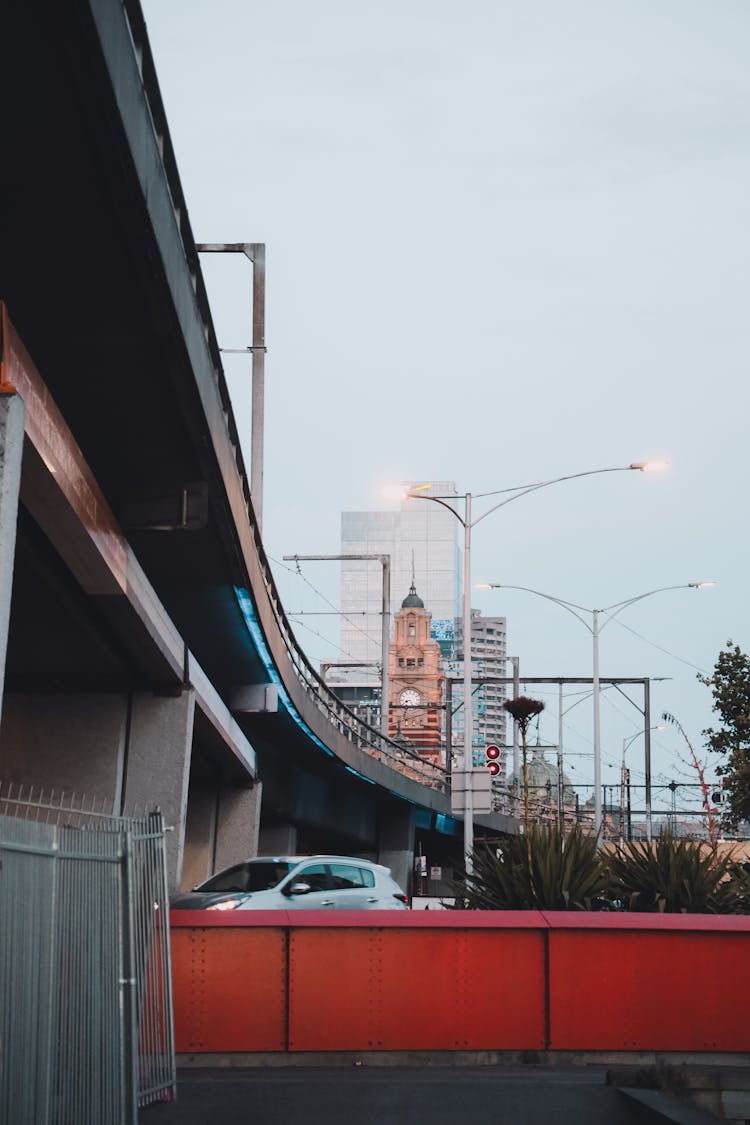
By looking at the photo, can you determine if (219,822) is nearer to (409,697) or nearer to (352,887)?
(352,887)

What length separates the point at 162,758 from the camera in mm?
23344

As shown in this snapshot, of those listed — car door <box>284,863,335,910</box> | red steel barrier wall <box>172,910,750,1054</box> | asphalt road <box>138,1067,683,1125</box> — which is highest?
car door <box>284,863,335,910</box>

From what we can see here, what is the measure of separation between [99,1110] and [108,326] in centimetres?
615

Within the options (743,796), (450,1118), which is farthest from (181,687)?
(743,796)

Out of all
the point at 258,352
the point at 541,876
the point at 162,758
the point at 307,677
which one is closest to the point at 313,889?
the point at 162,758

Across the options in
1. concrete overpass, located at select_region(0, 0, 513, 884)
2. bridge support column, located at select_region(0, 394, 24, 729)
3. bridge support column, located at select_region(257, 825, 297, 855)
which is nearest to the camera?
concrete overpass, located at select_region(0, 0, 513, 884)

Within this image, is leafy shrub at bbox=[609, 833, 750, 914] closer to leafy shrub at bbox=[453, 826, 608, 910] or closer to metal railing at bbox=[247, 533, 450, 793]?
leafy shrub at bbox=[453, 826, 608, 910]

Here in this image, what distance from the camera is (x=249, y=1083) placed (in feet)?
46.4

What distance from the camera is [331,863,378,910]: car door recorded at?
76.1ft

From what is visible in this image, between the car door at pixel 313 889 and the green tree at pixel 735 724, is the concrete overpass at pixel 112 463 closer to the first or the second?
the car door at pixel 313 889

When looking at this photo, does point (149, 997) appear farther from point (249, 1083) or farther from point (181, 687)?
point (181, 687)

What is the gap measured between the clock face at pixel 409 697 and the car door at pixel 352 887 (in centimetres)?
15341

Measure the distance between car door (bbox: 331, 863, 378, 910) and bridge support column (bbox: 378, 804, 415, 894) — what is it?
29698 millimetres

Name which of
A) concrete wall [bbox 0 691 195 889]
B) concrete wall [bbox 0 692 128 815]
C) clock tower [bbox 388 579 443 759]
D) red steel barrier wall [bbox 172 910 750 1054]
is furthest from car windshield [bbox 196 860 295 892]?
clock tower [bbox 388 579 443 759]
